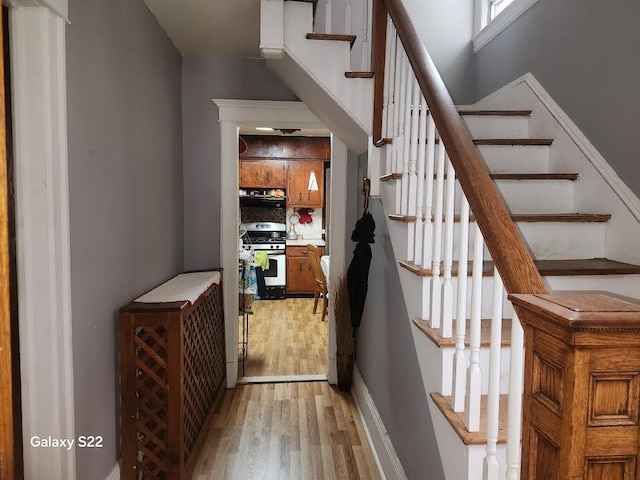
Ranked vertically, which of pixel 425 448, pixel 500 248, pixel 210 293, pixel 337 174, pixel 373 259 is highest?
pixel 337 174

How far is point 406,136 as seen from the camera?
1.78 metres

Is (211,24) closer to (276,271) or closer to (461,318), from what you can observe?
(461,318)

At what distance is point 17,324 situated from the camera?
144 centimetres

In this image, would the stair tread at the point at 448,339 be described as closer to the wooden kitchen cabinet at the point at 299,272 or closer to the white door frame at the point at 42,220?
the white door frame at the point at 42,220

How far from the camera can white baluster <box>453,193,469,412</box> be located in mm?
1146

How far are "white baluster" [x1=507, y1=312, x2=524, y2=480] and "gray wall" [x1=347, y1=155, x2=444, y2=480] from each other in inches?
27.7

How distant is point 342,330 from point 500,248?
2572mm

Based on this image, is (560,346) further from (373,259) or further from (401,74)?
(373,259)

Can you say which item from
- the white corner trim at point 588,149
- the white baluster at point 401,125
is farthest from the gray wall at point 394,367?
the white corner trim at point 588,149

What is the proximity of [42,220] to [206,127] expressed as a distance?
2.07 meters

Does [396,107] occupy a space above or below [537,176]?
above

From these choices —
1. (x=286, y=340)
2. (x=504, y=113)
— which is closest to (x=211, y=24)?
(x=504, y=113)

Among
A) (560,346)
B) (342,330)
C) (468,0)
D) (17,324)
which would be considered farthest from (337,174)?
(560,346)

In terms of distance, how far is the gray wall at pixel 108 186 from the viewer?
164 centimetres
